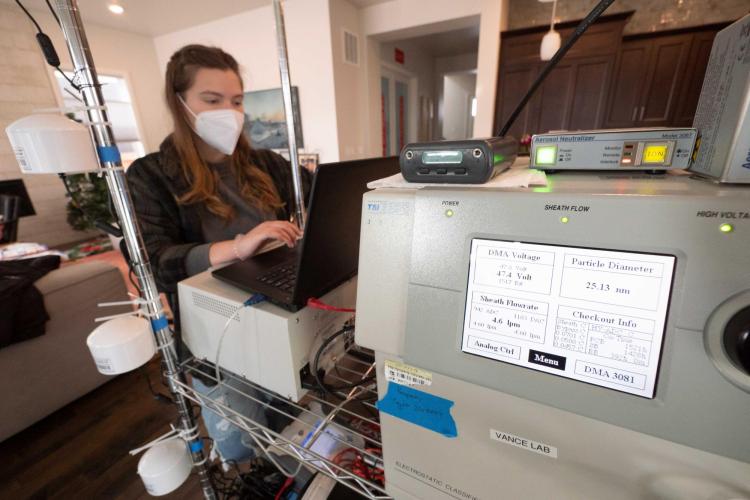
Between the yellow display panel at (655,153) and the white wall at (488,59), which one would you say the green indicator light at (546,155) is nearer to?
the yellow display panel at (655,153)

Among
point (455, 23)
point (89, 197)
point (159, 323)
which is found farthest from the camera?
point (89, 197)

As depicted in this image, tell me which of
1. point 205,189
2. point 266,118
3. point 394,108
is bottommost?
point 205,189

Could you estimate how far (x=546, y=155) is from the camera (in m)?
0.42

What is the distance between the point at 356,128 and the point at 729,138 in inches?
146

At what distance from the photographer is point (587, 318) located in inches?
11.1

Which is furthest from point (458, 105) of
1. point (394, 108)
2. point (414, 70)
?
point (394, 108)

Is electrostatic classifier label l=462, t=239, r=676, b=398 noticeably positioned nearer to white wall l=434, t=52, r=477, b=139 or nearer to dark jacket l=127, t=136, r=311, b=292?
dark jacket l=127, t=136, r=311, b=292

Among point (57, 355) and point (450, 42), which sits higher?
point (450, 42)

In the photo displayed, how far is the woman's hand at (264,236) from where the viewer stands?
2.22 ft

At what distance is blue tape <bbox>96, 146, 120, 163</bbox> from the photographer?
1.70 ft

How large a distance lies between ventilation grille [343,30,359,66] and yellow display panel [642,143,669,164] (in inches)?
141

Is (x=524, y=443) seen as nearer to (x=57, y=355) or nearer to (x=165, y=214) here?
(x=165, y=214)

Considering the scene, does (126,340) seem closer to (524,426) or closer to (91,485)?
(524,426)

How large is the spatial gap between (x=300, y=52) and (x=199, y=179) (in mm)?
3025
